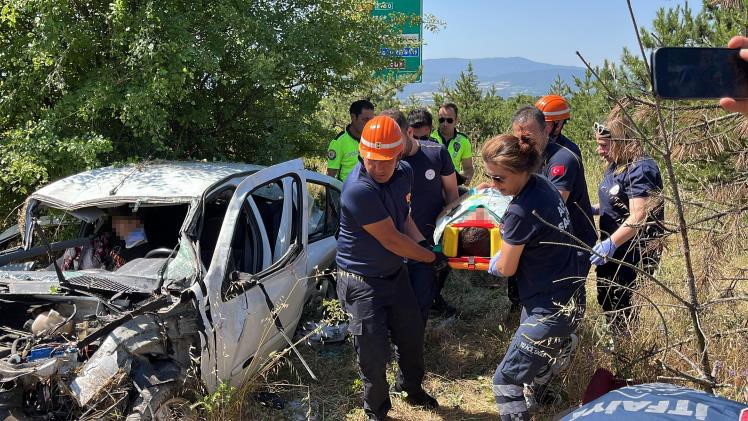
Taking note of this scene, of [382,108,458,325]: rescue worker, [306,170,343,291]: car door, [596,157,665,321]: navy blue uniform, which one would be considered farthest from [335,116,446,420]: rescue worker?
[306,170,343,291]: car door

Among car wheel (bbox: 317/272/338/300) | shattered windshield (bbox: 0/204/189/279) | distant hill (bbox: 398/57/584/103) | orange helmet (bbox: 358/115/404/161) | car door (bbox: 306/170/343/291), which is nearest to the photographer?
orange helmet (bbox: 358/115/404/161)

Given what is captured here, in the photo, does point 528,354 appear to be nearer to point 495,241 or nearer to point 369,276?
point 369,276

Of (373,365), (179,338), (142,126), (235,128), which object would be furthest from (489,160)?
(235,128)

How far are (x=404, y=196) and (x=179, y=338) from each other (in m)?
1.56

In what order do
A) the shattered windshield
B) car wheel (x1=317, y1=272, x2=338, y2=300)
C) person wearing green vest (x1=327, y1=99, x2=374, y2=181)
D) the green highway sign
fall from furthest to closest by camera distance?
the green highway sign < person wearing green vest (x1=327, y1=99, x2=374, y2=181) < car wheel (x1=317, y1=272, x2=338, y2=300) < the shattered windshield

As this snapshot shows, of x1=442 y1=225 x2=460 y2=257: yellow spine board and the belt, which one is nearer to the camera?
the belt

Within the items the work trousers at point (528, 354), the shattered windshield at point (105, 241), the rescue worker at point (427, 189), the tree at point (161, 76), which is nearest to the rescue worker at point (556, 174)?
the work trousers at point (528, 354)

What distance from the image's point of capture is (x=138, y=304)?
3432 millimetres

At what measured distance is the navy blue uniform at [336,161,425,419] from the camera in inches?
137

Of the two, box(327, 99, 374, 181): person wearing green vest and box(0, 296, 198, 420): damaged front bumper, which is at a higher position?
box(327, 99, 374, 181): person wearing green vest

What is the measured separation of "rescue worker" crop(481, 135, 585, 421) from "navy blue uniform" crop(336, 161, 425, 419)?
28.6 inches

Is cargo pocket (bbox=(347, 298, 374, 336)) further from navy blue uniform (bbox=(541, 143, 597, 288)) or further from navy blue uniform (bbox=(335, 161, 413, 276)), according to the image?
navy blue uniform (bbox=(541, 143, 597, 288))

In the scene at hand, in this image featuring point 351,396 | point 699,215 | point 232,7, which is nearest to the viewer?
point 699,215

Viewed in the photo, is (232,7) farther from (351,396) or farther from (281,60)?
(351,396)
